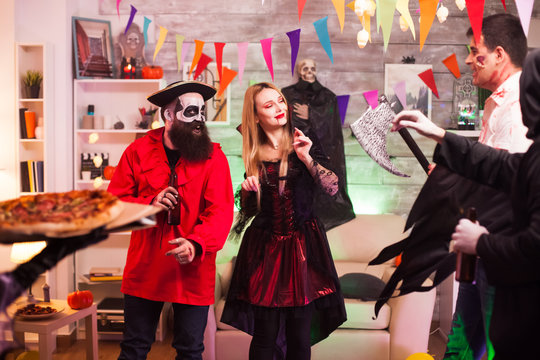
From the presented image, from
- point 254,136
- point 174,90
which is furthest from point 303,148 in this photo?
point 174,90

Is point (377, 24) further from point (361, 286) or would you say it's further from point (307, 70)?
point (361, 286)

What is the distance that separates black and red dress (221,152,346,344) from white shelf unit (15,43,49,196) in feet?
6.74

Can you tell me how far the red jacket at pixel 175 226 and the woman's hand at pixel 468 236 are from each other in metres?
0.99

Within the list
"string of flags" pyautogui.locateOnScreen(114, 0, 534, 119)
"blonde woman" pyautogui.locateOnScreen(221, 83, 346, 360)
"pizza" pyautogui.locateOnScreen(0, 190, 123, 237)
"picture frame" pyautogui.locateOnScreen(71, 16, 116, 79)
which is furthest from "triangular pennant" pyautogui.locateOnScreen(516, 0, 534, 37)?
"picture frame" pyautogui.locateOnScreen(71, 16, 116, 79)

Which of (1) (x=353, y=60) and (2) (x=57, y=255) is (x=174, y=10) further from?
(2) (x=57, y=255)

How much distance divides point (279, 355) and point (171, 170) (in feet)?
3.84

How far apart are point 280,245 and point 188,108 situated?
0.78 m

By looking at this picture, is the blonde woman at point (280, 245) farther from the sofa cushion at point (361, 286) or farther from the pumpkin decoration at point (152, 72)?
the pumpkin decoration at point (152, 72)

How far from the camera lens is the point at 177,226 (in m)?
2.11

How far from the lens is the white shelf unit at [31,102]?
11.7ft

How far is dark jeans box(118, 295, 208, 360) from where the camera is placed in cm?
205

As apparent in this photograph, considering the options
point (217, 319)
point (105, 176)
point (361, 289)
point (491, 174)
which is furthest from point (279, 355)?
point (105, 176)

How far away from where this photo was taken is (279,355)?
101 inches

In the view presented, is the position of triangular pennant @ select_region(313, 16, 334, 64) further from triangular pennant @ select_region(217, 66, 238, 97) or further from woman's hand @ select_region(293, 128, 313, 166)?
woman's hand @ select_region(293, 128, 313, 166)
